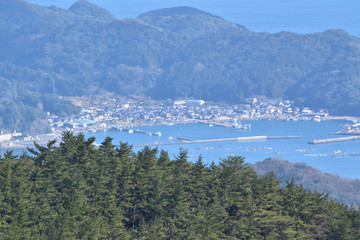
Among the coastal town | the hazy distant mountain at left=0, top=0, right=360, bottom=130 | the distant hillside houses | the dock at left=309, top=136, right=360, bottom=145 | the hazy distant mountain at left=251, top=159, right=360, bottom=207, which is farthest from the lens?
the hazy distant mountain at left=0, top=0, right=360, bottom=130

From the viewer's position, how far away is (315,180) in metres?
35.1

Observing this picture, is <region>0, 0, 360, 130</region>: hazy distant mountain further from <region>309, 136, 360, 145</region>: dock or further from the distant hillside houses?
<region>309, 136, 360, 145</region>: dock

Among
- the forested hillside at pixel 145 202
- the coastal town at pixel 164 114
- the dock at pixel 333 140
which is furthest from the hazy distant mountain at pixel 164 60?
the forested hillside at pixel 145 202

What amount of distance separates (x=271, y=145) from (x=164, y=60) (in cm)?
5602

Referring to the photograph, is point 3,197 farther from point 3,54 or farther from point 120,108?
point 3,54

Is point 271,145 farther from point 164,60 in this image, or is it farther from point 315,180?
point 164,60

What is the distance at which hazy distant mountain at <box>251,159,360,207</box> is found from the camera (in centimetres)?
3312

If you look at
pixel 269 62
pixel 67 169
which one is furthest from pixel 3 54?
pixel 67 169

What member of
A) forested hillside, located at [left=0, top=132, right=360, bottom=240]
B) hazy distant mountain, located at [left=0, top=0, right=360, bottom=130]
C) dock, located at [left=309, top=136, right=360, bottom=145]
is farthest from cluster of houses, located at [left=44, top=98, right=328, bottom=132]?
forested hillside, located at [left=0, top=132, right=360, bottom=240]

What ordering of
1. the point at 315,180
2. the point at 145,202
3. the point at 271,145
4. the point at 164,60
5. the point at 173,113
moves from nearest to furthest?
the point at 145,202 < the point at 315,180 < the point at 271,145 < the point at 173,113 < the point at 164,60

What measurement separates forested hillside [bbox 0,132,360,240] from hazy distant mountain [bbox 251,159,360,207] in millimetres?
15890

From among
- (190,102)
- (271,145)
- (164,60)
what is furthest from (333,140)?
(164,60)

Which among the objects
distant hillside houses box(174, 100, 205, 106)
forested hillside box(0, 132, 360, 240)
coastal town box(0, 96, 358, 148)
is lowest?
forested hillside box(0, 132, 360, 240)

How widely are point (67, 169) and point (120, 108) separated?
202 ft
